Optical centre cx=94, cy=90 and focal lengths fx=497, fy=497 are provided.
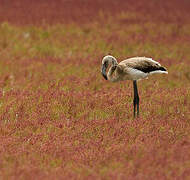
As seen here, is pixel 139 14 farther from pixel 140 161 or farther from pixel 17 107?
pixel 140 161

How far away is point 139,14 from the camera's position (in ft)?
67.3

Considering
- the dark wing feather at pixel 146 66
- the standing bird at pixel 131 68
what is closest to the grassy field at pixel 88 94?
the standing bird at pixel 131 68

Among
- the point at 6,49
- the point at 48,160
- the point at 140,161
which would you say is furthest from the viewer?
the point at 6,49

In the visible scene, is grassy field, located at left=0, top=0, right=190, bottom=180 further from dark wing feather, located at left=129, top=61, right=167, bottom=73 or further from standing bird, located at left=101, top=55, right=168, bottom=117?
dark wing feather, located at left=129, top=61, right=167, bottom=73

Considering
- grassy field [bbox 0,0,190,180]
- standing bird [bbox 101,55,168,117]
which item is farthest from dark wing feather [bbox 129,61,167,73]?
grassy field [bbox 0,0,190,180]

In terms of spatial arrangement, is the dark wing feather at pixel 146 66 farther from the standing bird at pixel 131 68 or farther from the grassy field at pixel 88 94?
the grassy field at pixel 88 94

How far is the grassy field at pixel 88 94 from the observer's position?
23.8 feet

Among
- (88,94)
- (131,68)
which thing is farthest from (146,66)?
(88,94)

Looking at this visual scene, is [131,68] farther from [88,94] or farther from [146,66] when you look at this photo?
[88,94]

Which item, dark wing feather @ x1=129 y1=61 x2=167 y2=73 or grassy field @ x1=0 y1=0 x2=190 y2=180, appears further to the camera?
dark wing feather @ x1=129 y1=61 x2=167 y2=73

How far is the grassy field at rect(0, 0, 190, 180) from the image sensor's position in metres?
7.26

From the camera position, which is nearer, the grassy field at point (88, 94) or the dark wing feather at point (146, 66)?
the grassy field at point (88, 94)

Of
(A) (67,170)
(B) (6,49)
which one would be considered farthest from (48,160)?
(B) (6,49)

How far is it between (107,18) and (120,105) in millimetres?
10279
